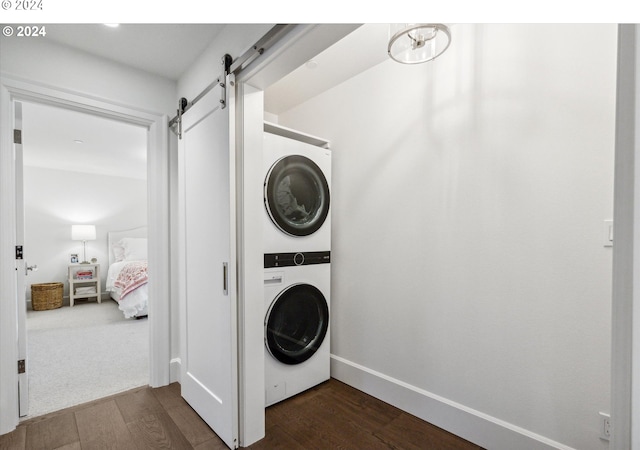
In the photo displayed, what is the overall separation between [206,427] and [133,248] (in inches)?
191

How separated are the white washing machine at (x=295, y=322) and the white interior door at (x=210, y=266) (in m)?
0.34

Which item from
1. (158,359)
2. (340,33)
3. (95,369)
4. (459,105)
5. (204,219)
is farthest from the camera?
(95,369)

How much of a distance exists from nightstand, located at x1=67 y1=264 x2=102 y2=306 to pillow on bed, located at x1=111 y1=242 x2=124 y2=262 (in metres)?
0.34

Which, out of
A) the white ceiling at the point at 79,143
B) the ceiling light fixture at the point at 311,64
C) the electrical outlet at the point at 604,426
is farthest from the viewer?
the white ceiling at the point at 79,143

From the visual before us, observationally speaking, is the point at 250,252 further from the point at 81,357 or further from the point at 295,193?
the point at 81,357

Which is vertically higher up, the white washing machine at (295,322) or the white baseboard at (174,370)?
the white washing machine at (295,322)

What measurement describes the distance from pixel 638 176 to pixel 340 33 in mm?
1106

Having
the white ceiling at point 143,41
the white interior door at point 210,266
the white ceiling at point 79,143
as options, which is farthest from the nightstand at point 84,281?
the white ceiling at point 143,41

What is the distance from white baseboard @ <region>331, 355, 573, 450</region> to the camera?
57.5 inches

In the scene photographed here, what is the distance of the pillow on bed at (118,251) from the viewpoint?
218 inches

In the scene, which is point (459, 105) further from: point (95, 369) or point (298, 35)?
point (95, 369)

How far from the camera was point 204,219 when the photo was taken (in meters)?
1.83

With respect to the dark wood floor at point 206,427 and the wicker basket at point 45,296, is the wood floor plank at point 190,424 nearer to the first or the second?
the dark wood floor at point 206,427
